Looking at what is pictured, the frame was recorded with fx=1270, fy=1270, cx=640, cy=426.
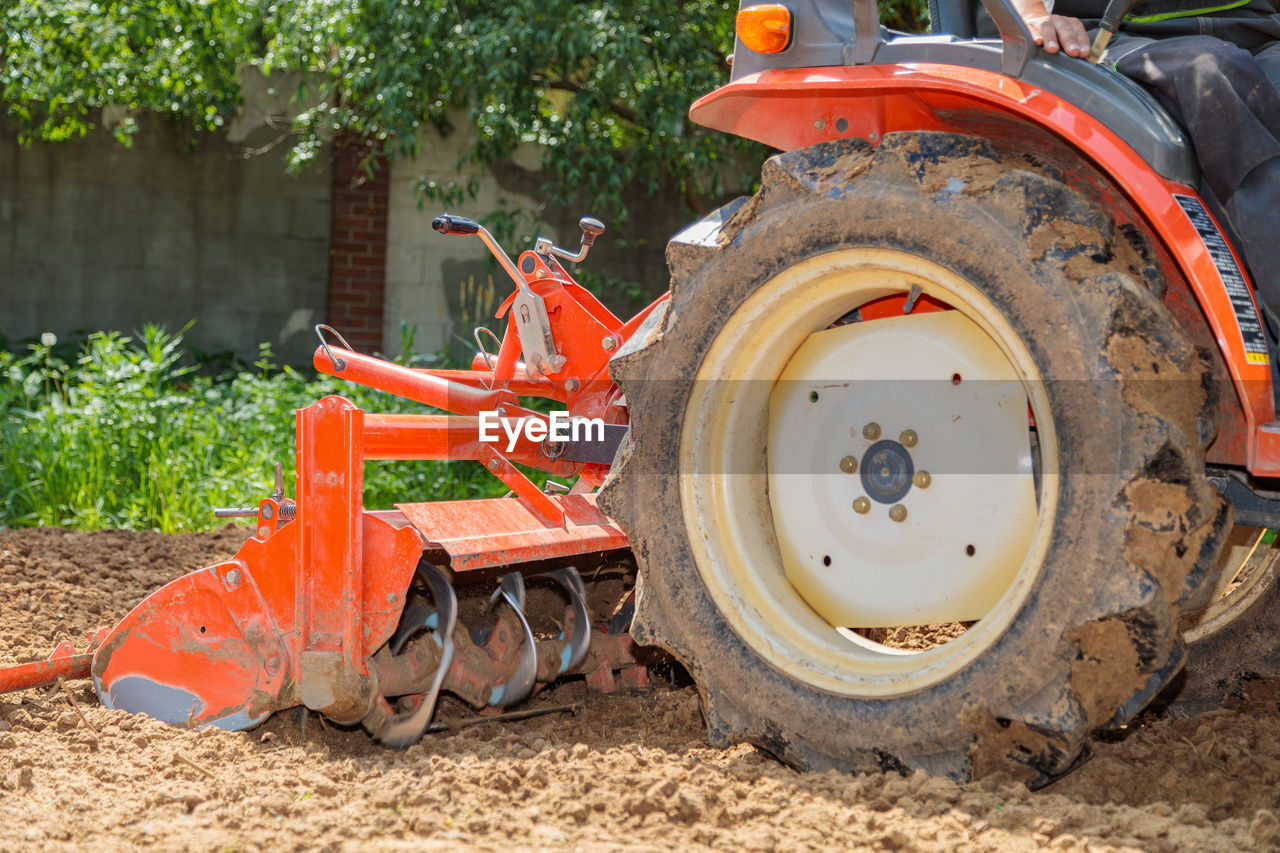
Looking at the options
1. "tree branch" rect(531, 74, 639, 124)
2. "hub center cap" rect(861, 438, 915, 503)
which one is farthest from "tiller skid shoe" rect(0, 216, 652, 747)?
"tree branch" rect(531, 74, 639, 124)

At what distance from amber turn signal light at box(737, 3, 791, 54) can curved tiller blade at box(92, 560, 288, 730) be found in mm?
1595

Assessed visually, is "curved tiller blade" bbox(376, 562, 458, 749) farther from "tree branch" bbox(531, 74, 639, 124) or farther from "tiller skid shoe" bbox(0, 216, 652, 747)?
"tree branch" bbox(531, 74, 639, 124)

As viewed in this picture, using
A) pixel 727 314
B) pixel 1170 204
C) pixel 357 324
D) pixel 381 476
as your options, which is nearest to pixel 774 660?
pixel 727 314

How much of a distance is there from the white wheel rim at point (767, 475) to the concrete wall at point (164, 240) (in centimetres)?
698

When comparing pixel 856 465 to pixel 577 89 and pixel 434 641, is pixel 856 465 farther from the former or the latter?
pixel 577 89

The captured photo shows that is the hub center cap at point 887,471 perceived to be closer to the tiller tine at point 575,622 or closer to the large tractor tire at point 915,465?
the large tractor tire at point 915,465

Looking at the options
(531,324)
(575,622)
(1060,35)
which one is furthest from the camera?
(531,324)

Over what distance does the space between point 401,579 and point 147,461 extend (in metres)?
3.80

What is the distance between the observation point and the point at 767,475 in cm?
264

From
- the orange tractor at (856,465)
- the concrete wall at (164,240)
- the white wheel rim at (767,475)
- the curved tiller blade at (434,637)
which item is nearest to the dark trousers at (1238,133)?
the orange tractor at (856,465)

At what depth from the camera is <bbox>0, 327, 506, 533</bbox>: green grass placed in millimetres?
5863

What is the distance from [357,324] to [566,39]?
3.44m

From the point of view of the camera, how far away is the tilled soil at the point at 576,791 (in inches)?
79.6

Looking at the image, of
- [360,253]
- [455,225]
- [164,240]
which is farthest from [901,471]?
[164,240]
